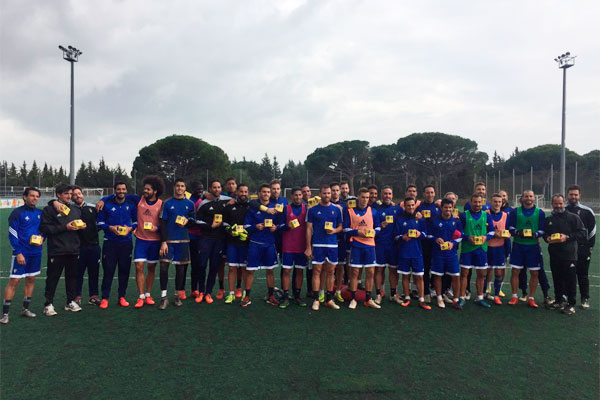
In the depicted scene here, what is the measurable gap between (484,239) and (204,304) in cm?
421

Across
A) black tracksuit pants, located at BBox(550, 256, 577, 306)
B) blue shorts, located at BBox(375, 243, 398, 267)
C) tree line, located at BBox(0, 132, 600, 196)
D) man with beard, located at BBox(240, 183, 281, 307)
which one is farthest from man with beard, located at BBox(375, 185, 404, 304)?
tree line, located at BBox(0, 132, 600, 196)

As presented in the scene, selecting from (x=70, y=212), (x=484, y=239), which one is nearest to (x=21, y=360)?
(x=70, y=212)

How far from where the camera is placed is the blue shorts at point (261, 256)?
5.26m

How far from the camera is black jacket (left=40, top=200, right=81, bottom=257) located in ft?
15.4

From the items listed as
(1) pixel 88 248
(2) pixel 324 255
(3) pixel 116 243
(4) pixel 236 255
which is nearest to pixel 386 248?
(2) pixel 324 255

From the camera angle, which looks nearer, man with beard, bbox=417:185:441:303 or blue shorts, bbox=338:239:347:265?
man with beard, bbox=417:185:441:303

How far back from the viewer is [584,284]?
534cm

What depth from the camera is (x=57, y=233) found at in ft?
15.5

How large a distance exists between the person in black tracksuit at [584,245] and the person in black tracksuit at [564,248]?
0.24m

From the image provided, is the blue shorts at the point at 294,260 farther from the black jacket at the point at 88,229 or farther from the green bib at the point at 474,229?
the black jacket at the point at 88,229

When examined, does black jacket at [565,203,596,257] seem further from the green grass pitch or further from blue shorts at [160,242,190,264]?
blue shorts at [160,242,190,264]

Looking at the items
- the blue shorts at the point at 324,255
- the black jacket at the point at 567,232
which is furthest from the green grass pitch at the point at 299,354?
the black jacket at the point at 567,232

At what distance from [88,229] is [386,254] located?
175 inches

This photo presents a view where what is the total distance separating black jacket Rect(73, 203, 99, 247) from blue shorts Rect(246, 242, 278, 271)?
91.0 inches
